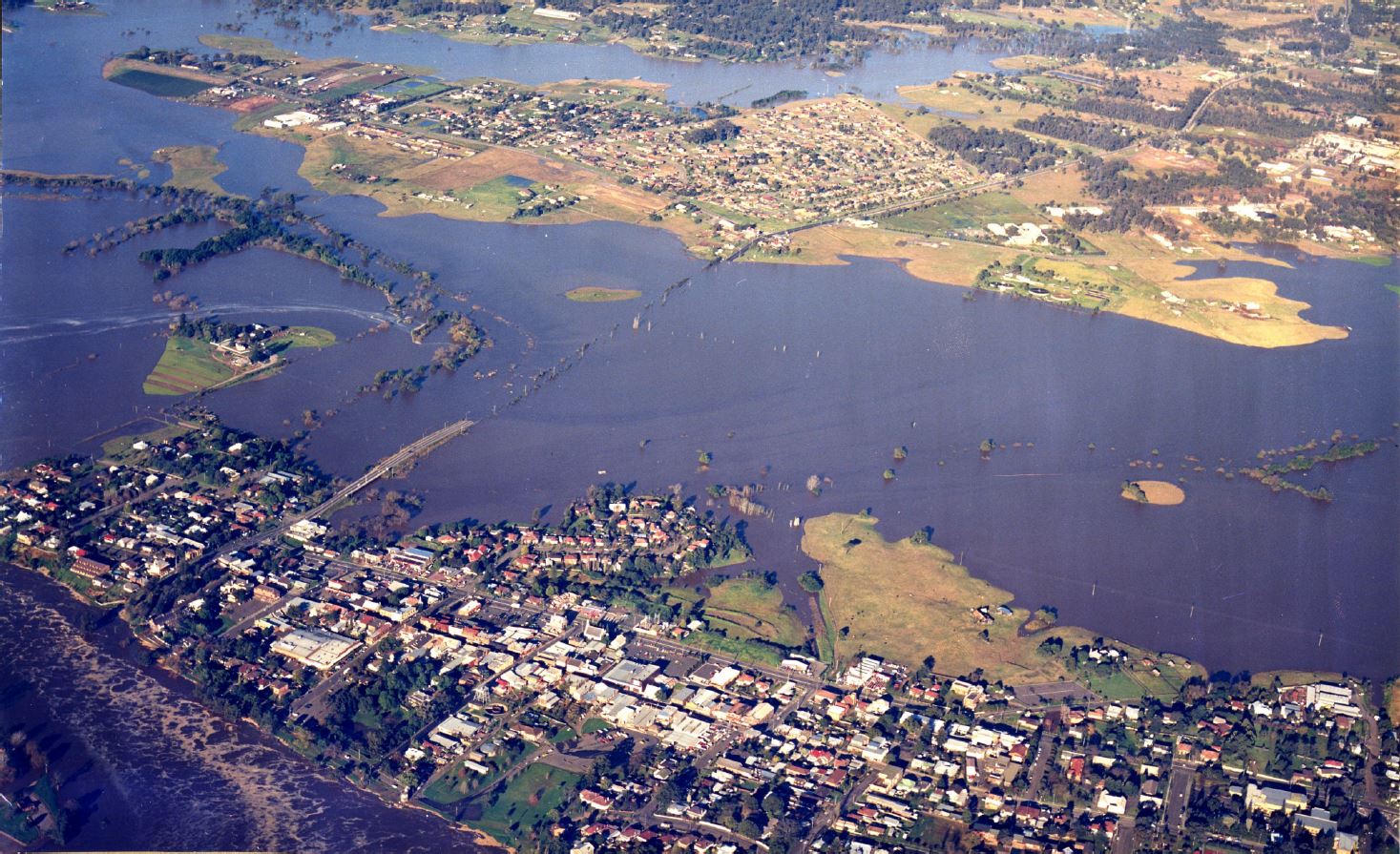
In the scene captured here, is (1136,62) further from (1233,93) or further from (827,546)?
(827,546)

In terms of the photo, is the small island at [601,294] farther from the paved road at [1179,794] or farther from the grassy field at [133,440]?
the paved road at [1179,794]

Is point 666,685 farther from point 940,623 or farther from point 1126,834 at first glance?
point 1126,834

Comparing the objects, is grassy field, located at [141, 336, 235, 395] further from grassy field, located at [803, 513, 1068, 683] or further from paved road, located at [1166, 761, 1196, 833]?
paved road, located at [1166, 761, 1196, 833]

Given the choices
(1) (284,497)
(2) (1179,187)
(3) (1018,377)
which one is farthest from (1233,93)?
(1) (284,497)

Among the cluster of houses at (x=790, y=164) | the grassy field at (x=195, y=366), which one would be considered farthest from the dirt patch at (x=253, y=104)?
the grassy field at (x=195, y=366)

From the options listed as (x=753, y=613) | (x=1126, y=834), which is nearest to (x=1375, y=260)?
(x=753, y=613)

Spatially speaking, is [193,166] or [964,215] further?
[193,166]

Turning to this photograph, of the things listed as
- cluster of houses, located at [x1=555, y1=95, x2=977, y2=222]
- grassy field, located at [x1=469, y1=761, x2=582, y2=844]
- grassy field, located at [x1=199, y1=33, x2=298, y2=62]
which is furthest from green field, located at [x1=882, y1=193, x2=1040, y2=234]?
grassy field, located at [x1=199, y1=33, x2=298, y2=62]
